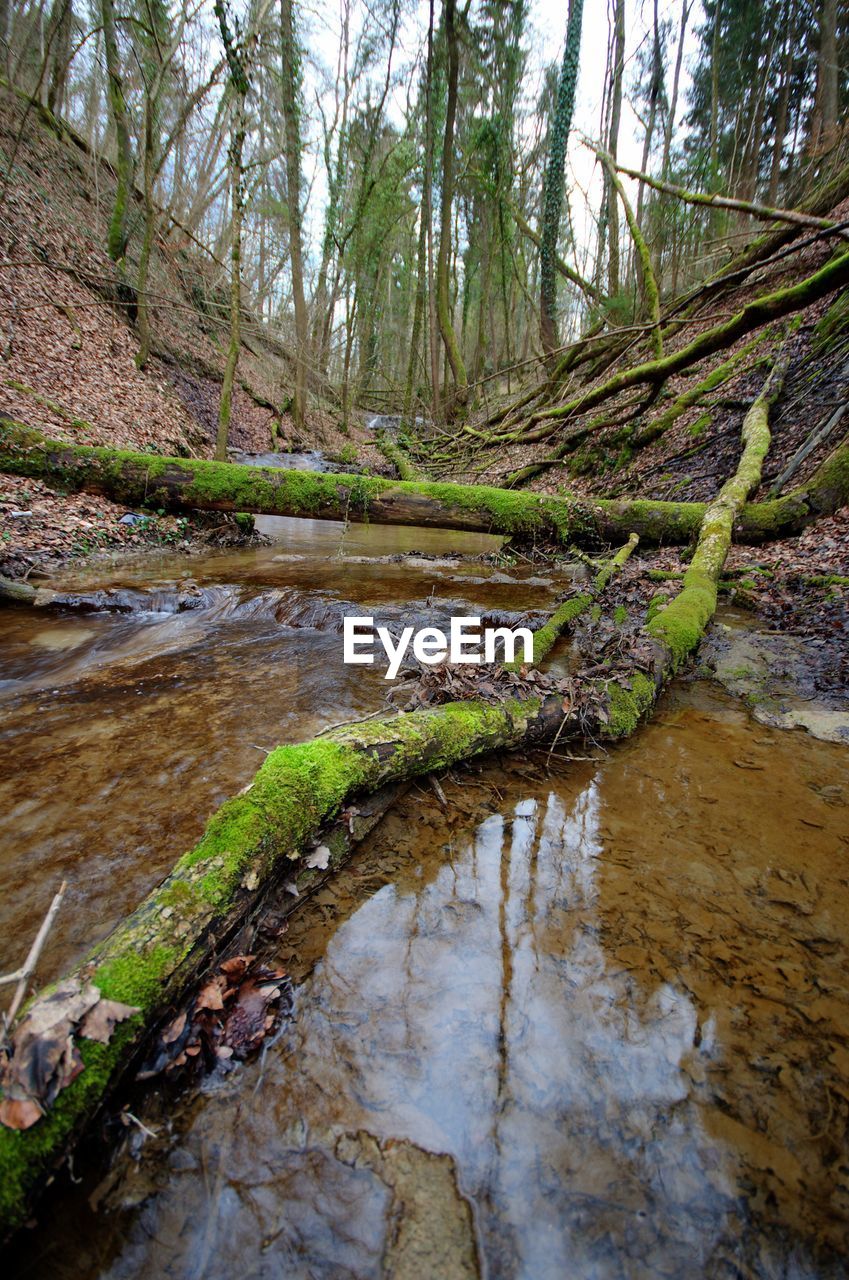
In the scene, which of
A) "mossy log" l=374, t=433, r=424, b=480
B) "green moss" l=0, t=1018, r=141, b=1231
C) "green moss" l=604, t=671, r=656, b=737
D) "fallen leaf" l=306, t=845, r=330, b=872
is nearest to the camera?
"green moss" l=0, t=1018, r=141, b=1231

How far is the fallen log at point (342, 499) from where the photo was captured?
7500 mm

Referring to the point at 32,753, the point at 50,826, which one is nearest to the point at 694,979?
the point at 50,826

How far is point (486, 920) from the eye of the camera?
2.00 metres

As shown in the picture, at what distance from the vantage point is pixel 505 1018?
1.64 metres

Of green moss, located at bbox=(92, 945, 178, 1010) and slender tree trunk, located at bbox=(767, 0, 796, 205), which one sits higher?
slender tree trunk, located at bbox=(767, 0, 796, 205)

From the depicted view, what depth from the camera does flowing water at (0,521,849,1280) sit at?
3.83 feet

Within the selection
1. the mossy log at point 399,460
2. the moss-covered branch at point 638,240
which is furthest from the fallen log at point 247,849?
the mossy log at point 399,460

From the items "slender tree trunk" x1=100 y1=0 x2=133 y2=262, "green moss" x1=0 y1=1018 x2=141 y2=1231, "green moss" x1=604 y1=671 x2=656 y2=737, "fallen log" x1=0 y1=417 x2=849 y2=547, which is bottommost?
"green moss" x1=0 y1=1018 x2=141 y2=1231

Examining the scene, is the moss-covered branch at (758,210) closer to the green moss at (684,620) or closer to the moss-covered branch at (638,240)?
the moss-covered branch at (638,240)

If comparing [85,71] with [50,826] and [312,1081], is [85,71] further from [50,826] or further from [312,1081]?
[312,1081]

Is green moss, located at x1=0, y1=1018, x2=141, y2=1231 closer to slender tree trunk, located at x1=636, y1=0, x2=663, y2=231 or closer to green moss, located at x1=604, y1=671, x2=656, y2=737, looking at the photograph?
green moss, located at x1=604, y1=671, x2=656, y2=737

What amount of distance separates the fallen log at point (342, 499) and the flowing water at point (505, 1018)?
4.99 metres

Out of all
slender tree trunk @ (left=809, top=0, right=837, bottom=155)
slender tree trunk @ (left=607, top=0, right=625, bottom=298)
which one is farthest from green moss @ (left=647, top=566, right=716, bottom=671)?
slender tree trunk @ (left=809, top=0, right=837, bottom=155)

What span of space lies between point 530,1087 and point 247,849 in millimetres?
1076
